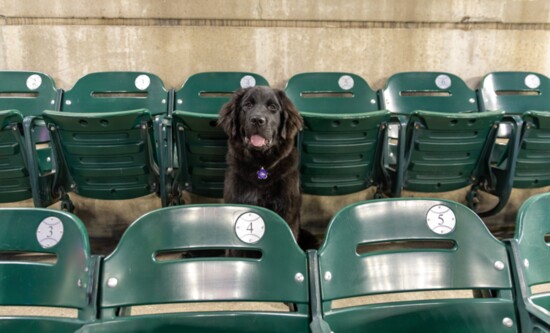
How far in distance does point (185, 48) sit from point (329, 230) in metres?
2.93

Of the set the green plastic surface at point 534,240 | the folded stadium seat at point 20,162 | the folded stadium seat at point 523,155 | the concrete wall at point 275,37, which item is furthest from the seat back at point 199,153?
the folded stadium seat at point 523,155

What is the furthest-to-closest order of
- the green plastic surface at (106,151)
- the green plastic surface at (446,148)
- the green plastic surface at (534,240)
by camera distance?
the green plastic surface at (446,148)
the green plastic surface at (106,151)
the green plastic surface at (534,240)

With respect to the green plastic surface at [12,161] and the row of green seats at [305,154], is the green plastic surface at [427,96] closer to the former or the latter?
the row of green seats at [305,154]

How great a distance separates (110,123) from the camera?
6.58 feet

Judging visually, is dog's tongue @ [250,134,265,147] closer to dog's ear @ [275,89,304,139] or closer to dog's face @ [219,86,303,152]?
dog's face @ [219,86,303,152]

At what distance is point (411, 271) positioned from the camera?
1143mm

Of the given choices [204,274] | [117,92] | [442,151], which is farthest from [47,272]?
[117,92]

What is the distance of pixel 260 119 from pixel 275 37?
1.80m

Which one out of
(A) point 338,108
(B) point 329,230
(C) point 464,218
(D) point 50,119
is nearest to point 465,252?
(C) point 464,218

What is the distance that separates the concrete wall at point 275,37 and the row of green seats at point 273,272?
273 centimetres

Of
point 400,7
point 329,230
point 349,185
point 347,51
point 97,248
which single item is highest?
point 400,7

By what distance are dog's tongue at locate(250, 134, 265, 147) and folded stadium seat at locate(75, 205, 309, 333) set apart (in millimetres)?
933

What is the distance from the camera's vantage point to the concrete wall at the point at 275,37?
3.43 metres

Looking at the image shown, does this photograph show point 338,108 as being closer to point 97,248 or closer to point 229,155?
point 229,155
